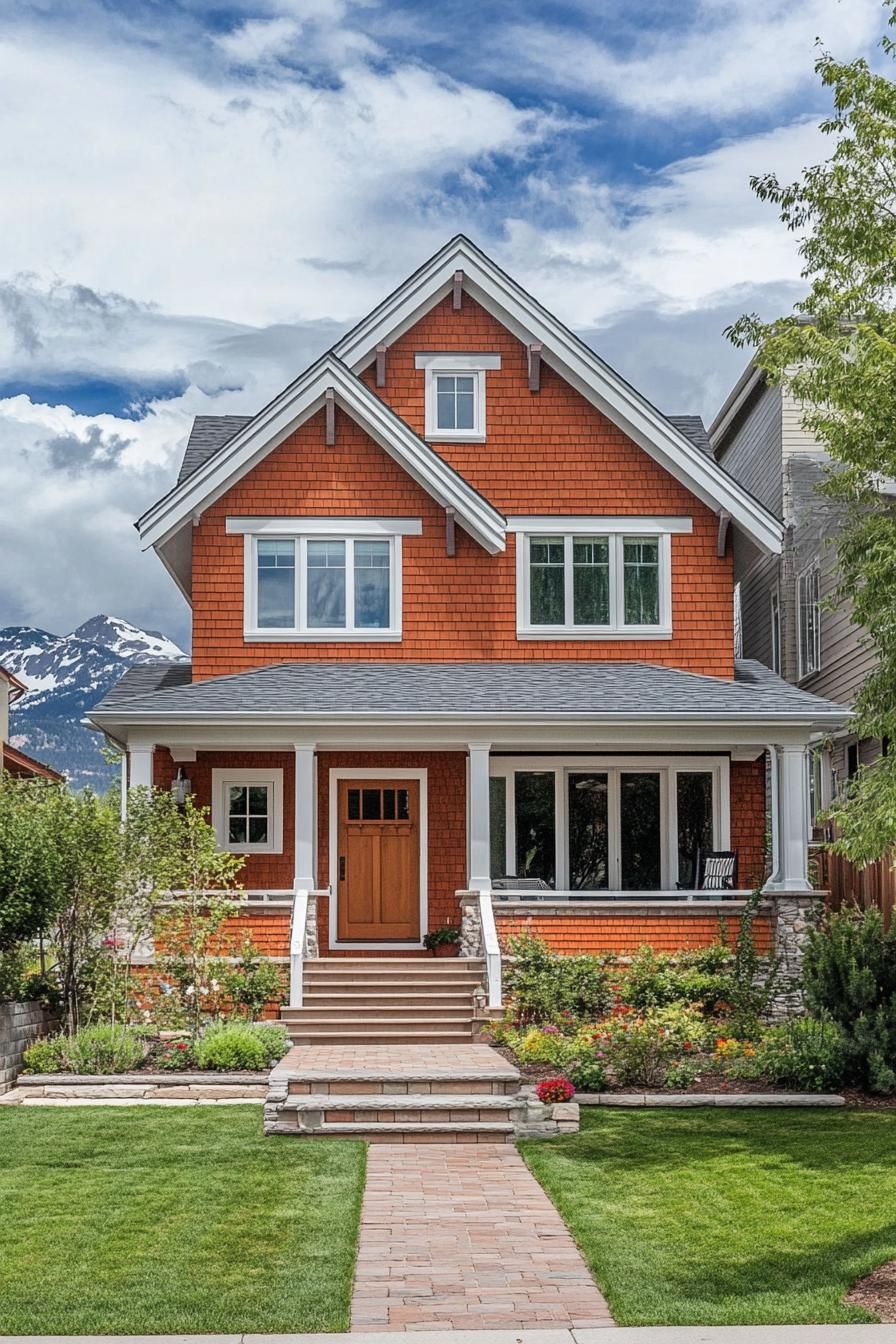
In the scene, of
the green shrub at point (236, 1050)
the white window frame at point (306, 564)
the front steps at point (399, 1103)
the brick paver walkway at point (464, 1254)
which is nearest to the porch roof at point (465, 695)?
the white window frame at point (306, 564)

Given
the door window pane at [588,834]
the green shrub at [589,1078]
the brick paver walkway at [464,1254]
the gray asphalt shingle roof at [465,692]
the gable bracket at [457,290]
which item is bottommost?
the brick paver walkway at [464,1254]

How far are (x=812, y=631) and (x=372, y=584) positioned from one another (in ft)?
28.7

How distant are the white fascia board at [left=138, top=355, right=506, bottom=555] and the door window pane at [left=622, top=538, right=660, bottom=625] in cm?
224

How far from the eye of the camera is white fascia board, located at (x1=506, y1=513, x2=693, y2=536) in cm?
2267

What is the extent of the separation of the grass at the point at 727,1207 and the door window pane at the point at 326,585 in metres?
10.2

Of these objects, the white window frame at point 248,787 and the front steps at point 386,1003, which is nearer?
the front steps at point 386,1003

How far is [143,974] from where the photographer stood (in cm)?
1802

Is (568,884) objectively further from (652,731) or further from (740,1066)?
(740,1066)

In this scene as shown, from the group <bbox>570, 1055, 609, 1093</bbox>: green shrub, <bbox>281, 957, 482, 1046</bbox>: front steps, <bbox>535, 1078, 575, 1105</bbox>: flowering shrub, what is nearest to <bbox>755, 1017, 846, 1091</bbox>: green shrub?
<bbox>570, 1055, 609, 1093</bbox>: green shrub

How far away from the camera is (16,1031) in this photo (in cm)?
1540

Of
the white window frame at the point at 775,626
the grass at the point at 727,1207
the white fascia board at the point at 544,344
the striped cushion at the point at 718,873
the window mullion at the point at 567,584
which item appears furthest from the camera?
the white window frame at the point at 775,626

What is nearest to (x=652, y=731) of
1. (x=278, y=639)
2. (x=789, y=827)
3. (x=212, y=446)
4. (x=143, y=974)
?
(x=789, y=827)

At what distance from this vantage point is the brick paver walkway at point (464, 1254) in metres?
7.51

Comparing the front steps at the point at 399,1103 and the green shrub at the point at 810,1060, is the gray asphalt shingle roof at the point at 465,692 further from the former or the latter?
the front steps at the point at 399,1103
